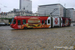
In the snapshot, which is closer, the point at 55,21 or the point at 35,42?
the point at 35,42

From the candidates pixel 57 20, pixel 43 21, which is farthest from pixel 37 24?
pixel 57 20

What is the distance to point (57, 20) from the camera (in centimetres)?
2092

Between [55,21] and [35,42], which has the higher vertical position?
[55,21]

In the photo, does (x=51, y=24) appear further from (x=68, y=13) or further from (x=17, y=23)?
(x=68, y=13)

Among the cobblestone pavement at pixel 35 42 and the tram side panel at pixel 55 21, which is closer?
the cobblestone pavement at pixel 35 42

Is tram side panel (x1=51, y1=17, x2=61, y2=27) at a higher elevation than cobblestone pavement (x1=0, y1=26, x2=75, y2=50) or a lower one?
higher

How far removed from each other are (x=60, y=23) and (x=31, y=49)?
1739 centimetres

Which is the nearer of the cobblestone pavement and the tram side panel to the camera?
the cobblestone pavement

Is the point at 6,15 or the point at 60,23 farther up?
the point at 6,15

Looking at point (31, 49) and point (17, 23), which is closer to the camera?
point (31, 49)

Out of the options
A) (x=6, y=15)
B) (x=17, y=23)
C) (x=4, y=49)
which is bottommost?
(x=4, y=49)

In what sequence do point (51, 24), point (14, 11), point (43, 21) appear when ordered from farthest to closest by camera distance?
point (14, 11), point (51, 24), point (43, 21)

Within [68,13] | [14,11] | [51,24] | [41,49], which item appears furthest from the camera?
[68,13]

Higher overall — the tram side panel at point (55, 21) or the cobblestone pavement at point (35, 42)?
the tram side panel at point (55, 21)
